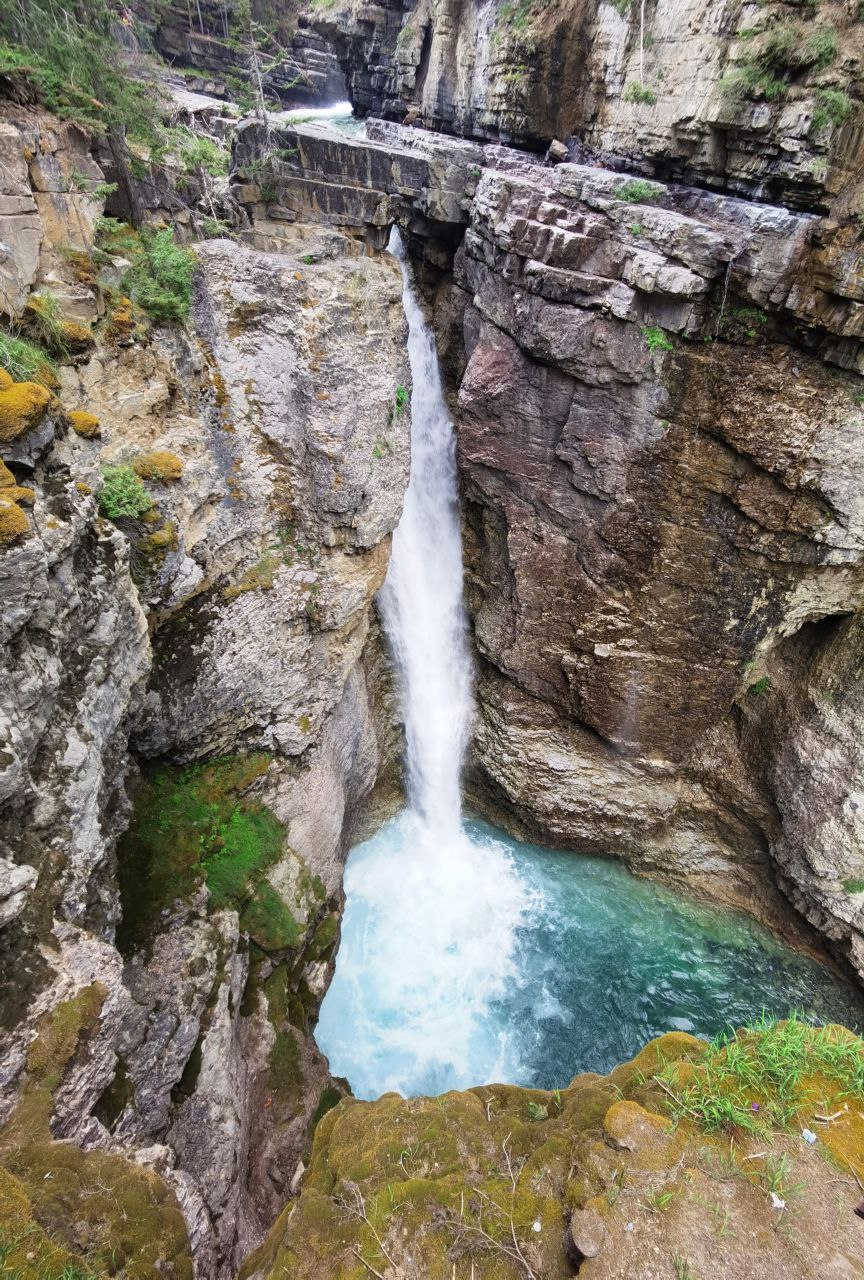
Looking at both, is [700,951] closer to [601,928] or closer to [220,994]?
[601,928]

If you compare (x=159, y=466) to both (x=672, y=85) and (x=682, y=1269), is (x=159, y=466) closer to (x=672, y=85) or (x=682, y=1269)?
(x=682, y=1269)

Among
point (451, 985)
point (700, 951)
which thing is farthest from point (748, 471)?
point (451, 985)

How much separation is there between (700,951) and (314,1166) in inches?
419

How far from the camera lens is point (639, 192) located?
33.0ft

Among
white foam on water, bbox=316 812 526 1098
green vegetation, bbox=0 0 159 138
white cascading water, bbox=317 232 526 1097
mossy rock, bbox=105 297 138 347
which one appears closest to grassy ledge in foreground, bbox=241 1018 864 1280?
white foam on water, bbox=316 812 526 1098

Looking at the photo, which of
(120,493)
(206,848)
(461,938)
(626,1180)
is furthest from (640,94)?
(461,938)

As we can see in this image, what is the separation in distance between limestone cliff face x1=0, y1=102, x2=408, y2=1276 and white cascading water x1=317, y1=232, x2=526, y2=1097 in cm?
152

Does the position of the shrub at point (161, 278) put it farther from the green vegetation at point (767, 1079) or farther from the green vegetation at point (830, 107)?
the green vegetation at point (767, 1079)

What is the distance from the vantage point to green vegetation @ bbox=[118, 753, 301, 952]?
8.22 m

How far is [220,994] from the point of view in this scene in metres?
7.92

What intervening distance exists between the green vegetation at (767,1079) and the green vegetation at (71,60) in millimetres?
11555

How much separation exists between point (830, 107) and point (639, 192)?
9.05ft

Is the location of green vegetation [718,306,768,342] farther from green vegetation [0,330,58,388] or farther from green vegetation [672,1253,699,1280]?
green vegetation [672,1253,699,1280]

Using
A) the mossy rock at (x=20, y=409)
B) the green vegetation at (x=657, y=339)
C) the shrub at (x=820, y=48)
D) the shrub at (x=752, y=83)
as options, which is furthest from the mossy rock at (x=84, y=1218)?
the shrub at (x=820, y=48)
